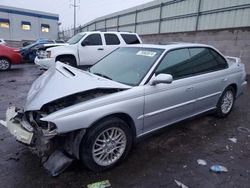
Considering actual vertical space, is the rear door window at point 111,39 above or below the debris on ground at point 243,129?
above

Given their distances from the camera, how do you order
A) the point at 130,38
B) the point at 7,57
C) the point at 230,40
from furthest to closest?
the point at 7,57, the point at 130,38, the point at 230,40

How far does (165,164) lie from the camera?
2.92 metres

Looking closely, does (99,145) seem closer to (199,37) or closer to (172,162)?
(172,162)

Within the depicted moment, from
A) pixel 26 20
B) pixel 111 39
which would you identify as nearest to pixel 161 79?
pixel 111 39

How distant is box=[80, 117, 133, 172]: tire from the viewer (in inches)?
99.0

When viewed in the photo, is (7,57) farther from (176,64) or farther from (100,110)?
(100,110)

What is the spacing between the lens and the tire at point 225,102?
14.4ft

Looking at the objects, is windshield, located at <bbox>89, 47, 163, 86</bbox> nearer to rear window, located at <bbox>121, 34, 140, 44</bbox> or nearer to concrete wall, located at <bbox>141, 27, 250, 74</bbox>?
concrete wall, located at <bbox>141, 27, 250, 74</bbox>

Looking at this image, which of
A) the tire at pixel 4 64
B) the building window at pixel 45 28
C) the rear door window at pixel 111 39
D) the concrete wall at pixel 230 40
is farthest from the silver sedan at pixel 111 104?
the building window at pixel 45 28

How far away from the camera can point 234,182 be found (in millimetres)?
2586

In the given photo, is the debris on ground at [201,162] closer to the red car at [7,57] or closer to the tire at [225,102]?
the tire at [225,102]

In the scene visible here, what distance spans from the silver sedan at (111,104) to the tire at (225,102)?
63 centimetres

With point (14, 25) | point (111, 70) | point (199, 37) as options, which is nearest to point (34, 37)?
point (14, 25)

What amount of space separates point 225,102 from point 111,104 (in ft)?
9.99
